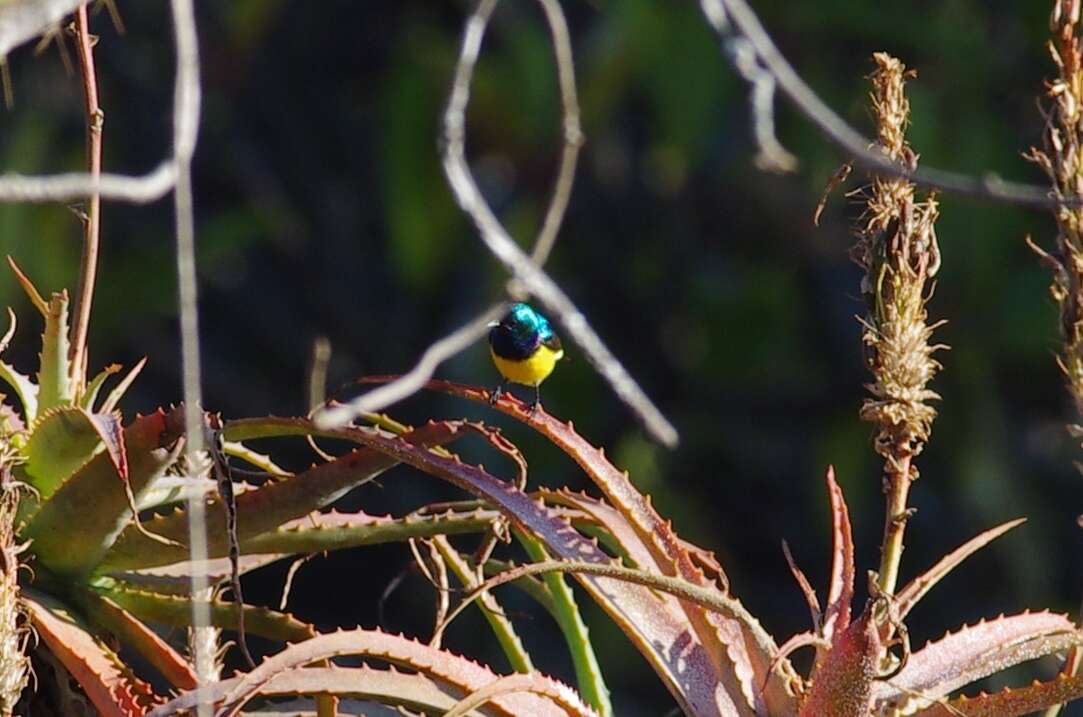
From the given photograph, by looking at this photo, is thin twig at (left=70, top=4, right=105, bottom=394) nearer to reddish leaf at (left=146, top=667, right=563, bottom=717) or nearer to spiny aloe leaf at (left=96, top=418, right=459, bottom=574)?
spiny aloe leaf at (left=96, top=418, right=459, bottom=574)

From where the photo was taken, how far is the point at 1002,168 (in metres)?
4.62

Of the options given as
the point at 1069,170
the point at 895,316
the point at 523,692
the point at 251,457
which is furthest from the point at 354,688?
the point at 1069,170

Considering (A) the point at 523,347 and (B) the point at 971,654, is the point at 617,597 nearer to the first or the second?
(B) the point at 971,654

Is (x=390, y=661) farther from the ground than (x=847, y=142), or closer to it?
closer to it

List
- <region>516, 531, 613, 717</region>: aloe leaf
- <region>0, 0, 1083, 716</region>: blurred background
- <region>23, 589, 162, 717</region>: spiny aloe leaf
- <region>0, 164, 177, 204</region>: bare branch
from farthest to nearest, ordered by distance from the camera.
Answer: <region>0, 0, 1083, 716</region>: blurred background, <region>516, 531, 613, 717</region>: aloe leaf, <region>23, 589, 162, 717</region>: spiny aloe leaf, <region>0, 164, 177, 204</region>: bare branch

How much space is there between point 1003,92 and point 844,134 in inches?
167

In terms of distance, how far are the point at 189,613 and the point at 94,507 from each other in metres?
0.11

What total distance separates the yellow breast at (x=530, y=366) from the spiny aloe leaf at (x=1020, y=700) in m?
1.36

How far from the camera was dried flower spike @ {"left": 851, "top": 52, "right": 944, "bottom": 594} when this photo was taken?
3.70 ft

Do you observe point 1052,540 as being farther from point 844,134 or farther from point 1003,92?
point 844,134

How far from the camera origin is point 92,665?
1162 mm

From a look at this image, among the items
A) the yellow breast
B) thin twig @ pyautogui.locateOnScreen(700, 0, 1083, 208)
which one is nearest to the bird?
the yellow breast

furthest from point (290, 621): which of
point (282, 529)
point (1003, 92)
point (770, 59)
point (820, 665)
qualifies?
point (1003, 92)

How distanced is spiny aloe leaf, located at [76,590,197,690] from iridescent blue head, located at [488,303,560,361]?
126cm
